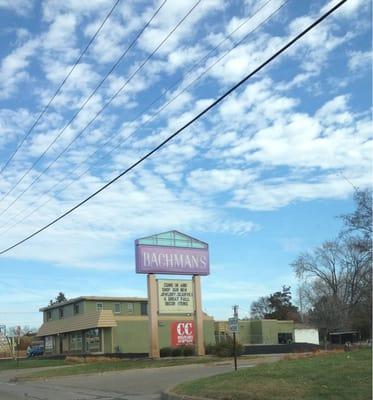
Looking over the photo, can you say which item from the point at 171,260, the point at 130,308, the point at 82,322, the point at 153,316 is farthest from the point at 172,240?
the point at 130,308

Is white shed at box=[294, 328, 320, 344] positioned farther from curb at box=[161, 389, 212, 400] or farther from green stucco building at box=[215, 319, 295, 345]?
curb at box=[161, 389, 212, 400]

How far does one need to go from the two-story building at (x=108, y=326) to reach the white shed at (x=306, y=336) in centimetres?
2036

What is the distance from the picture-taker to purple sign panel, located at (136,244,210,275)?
39.0 m

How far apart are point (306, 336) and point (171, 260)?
44793mm

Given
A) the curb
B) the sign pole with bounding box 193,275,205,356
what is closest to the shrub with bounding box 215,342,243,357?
the sign pole with bounding box 193,275,205,356

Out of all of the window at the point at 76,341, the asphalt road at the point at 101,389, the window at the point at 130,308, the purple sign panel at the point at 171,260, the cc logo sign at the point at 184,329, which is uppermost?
the purple sign panel at the point at 171,260

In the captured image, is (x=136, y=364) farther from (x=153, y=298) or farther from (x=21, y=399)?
(x=21, y=399)

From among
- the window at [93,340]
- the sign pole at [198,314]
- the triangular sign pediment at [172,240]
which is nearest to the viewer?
the triangular sign pediment at [172,240]

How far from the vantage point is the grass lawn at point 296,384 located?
41.9ft

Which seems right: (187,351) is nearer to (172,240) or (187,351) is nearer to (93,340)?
Answer: (172,240)

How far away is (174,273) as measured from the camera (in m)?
40.8

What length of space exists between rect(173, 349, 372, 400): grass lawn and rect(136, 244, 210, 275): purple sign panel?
69.8 ft

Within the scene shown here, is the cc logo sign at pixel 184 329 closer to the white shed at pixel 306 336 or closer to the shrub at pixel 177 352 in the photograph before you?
the shrub at pixel 177 352

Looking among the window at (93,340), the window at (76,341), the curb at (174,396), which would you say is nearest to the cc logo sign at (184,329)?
the window at (93,340)
